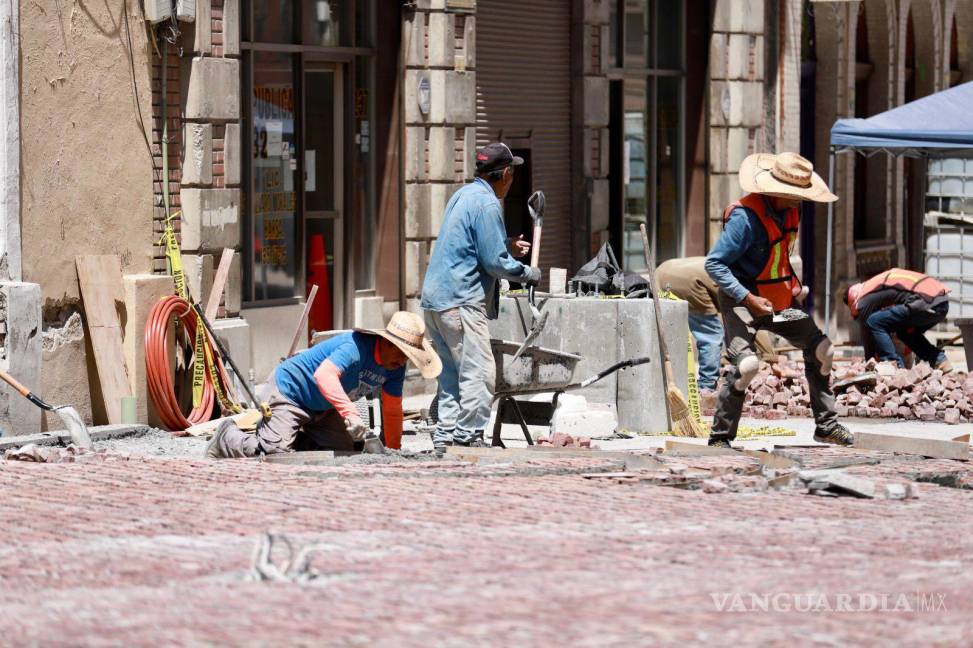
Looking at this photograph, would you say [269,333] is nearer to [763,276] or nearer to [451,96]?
[451,96]

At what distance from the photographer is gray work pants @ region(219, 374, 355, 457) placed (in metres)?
9.29

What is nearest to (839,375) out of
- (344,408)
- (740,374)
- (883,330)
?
(883,330)

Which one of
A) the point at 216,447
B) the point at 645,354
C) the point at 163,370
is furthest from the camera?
the point at 645,354

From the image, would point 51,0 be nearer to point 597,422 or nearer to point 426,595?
point 597,422

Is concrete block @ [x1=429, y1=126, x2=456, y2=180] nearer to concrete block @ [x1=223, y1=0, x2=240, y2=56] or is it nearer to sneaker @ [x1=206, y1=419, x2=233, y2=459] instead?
concrete block @ [x1=223, y1=0, x2=240, y2=56]

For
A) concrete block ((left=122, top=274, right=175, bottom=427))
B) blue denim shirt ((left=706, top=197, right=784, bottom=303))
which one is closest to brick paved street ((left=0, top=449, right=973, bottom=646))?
blue denim shirt ((left=706, top=197, right=784, bottom=303))

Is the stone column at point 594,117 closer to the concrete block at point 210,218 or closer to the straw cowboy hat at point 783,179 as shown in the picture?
the concrete block at point 210,218

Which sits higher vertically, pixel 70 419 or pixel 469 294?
pixel 469 294

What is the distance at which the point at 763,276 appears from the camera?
10555mm

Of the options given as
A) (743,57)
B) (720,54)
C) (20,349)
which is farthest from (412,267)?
(743,57)

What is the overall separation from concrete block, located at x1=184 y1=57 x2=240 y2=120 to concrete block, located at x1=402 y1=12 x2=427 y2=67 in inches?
87.4

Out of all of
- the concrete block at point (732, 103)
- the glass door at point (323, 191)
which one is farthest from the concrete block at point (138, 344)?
the concrete block at point (732, 103)

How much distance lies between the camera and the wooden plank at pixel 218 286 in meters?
12.5

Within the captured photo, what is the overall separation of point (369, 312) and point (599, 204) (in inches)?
135
